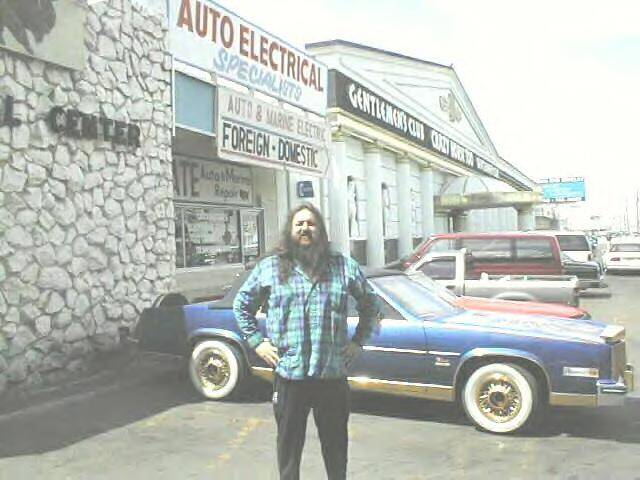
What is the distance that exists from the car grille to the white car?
878 inches

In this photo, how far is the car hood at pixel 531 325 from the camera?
19.0 ft

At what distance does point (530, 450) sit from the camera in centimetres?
534

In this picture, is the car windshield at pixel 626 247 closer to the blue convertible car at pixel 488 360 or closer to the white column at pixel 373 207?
the white column at pixel 373 207

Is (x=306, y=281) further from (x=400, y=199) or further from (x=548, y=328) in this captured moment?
(x=400, y=199)

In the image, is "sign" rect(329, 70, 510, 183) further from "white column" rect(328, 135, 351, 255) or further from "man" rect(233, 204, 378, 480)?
A: "man" rect(233, 204, 378, 480)

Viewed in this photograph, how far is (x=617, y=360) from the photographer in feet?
18.8

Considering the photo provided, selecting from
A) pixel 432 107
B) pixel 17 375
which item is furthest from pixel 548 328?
pixel 432 107

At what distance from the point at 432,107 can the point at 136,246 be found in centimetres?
2160

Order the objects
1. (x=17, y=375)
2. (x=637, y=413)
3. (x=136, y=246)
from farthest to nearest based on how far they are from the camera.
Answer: (x=136, y=246)
(x=17, y=375)
(x=637, y=413)

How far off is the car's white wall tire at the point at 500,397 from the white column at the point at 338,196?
12.0 meters

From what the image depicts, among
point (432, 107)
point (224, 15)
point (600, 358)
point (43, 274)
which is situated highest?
point (432, 107)

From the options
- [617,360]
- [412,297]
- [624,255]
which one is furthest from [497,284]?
[624,255]

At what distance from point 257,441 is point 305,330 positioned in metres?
2.37

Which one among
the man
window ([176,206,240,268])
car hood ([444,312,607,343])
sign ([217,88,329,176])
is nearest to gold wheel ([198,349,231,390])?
car hood ([444,312,607,343])
